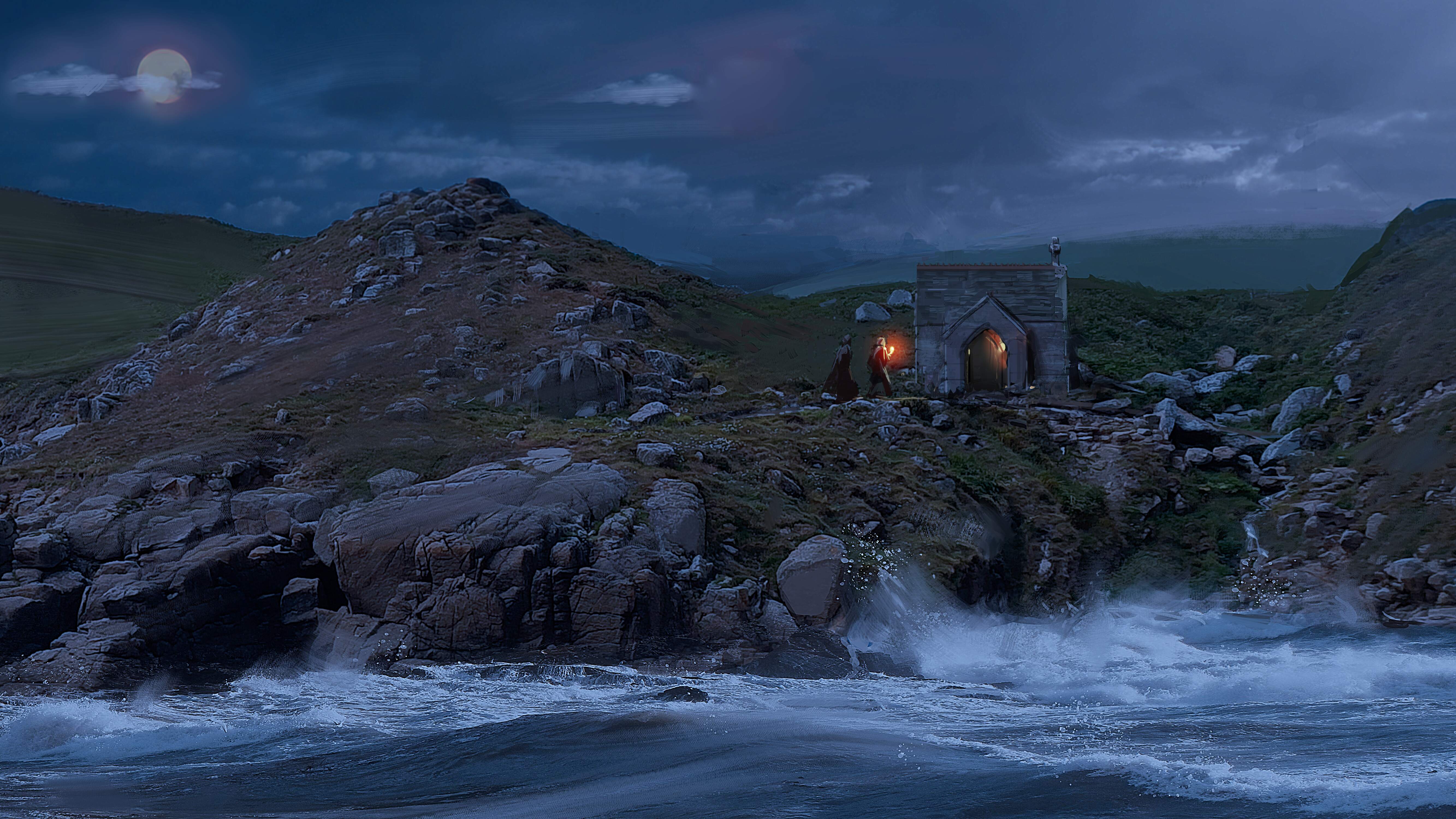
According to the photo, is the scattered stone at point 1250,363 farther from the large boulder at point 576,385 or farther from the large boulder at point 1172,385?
the large boulder at point 576,385

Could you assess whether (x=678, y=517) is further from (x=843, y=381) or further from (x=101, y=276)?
(x=101, y=276)

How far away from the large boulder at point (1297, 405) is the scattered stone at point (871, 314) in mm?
16706

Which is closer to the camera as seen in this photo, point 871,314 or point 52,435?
point 52,435

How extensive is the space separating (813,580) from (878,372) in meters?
13.8

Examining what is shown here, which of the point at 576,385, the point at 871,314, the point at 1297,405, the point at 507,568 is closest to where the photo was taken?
the point at 507,568

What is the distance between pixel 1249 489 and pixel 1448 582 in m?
6.19

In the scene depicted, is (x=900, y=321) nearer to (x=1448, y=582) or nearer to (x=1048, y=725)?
(x=1448, y=582)

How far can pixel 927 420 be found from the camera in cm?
3017

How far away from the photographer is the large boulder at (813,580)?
21.1m

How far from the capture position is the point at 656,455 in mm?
24594

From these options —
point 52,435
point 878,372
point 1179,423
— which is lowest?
point 1179,423

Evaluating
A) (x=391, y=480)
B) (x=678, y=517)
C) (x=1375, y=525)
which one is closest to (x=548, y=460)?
(x=391, y=480)

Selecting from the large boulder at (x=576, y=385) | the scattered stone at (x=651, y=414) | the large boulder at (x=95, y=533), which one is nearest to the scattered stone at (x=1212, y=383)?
the scattered stone at (x=651, y=414)

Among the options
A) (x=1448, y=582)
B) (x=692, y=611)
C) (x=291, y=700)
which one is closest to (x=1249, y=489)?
(x=1448, y=582)
